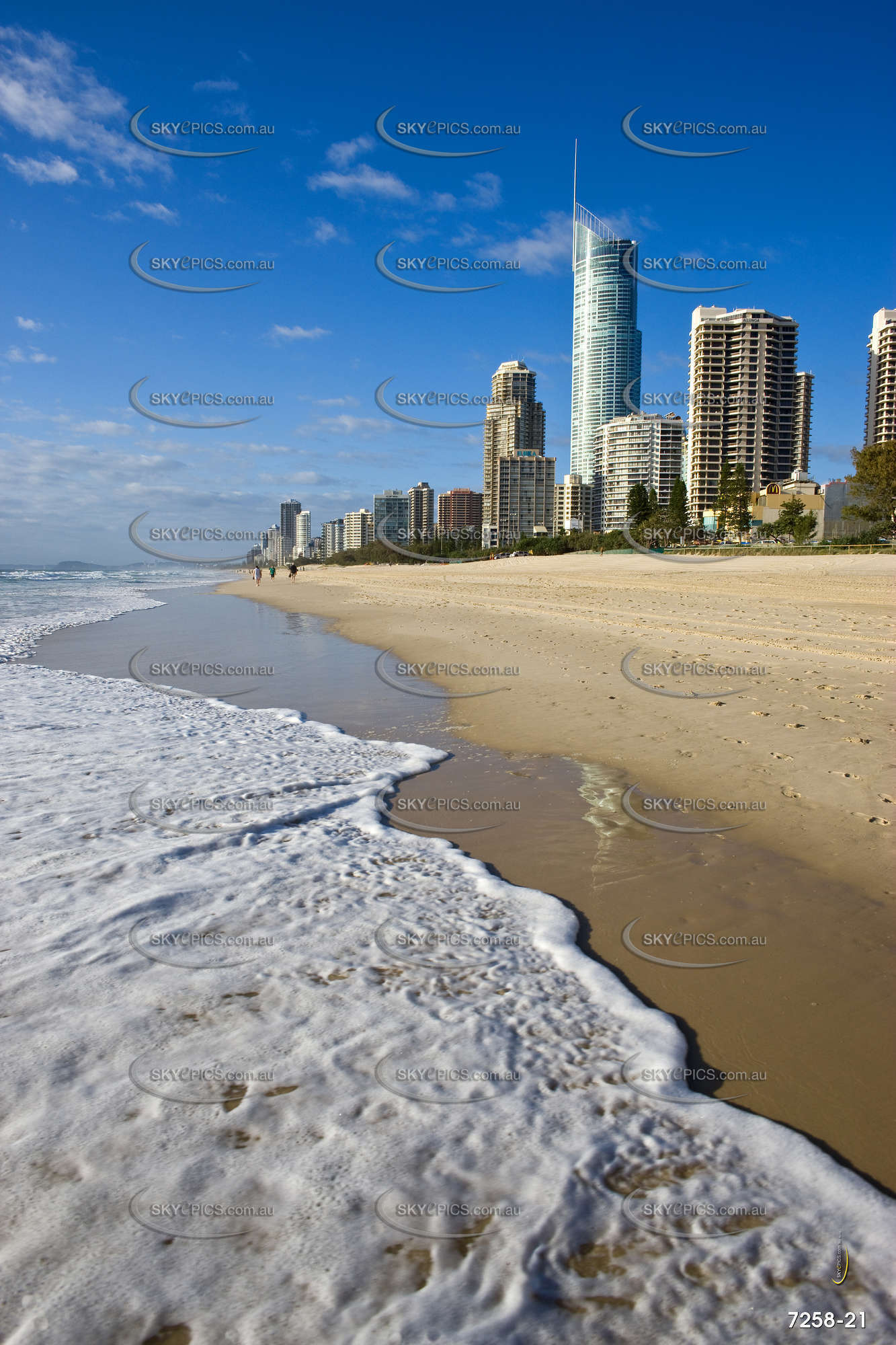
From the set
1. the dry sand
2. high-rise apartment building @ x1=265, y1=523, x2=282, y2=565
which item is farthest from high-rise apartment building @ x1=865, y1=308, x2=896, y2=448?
the dry sand

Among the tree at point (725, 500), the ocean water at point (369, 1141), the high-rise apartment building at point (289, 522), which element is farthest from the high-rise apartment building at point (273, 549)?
the ocean water at point (369, 1141)

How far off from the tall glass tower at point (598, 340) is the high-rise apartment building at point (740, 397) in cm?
1234

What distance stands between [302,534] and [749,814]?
151 meters

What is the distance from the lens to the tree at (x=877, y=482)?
4438cm

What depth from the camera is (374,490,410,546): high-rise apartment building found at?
11169cm

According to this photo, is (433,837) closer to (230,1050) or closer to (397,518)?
(230,1050)

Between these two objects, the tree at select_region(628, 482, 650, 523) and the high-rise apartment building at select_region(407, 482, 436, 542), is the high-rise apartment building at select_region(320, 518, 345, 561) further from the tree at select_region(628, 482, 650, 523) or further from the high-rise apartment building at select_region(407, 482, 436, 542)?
the tree at select_region(628, 482, 650, 523)

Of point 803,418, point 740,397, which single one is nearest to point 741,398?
point 740,397

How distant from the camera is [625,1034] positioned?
3203 millimetres

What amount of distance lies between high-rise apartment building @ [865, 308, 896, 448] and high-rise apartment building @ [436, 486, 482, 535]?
2306 inches

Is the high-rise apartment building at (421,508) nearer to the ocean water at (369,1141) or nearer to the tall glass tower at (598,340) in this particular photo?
the tall glass tower at (598,340)

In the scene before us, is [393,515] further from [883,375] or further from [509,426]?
[883,375]

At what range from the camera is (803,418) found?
4594 inches

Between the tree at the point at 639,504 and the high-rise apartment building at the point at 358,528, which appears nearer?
the tree at the point at 639,504
